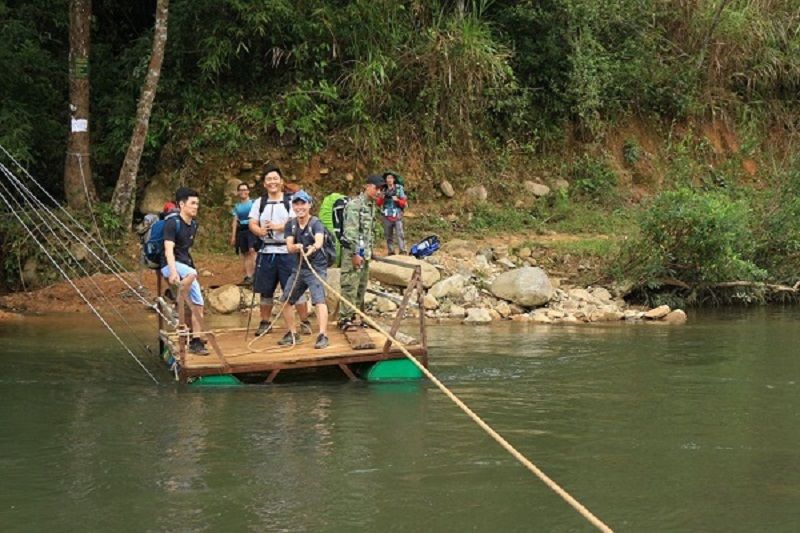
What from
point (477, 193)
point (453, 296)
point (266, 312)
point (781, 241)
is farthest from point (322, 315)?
point (477, 193)

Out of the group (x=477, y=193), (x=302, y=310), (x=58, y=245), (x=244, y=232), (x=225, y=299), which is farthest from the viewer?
(x=477, y=193)

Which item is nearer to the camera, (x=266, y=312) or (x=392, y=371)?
(x=392, y=371)

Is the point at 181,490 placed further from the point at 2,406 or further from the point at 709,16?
the point at 709,16

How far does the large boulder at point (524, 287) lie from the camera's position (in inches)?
611

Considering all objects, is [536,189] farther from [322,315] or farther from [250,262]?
[322,315]

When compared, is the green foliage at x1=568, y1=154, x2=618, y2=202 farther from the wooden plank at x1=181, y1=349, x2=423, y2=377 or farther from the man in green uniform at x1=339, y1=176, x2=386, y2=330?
the wooden plank at x1=181, y1=349, x2=423, y2=377

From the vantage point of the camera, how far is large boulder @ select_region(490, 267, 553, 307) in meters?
15.5

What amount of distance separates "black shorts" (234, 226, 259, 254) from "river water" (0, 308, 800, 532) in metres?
3.12

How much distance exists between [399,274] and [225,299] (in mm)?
2533

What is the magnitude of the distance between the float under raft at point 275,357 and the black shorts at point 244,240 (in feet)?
13.4

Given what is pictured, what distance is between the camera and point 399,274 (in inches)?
621

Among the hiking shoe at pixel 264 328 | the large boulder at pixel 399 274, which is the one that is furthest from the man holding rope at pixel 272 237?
the large boulder at pixel 399 274

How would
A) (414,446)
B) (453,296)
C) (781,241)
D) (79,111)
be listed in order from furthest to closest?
(79,111)
(781,241)
(453,296)
(414,446)

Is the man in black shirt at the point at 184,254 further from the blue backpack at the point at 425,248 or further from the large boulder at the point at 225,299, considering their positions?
the blue backpack at the point at 425,248
